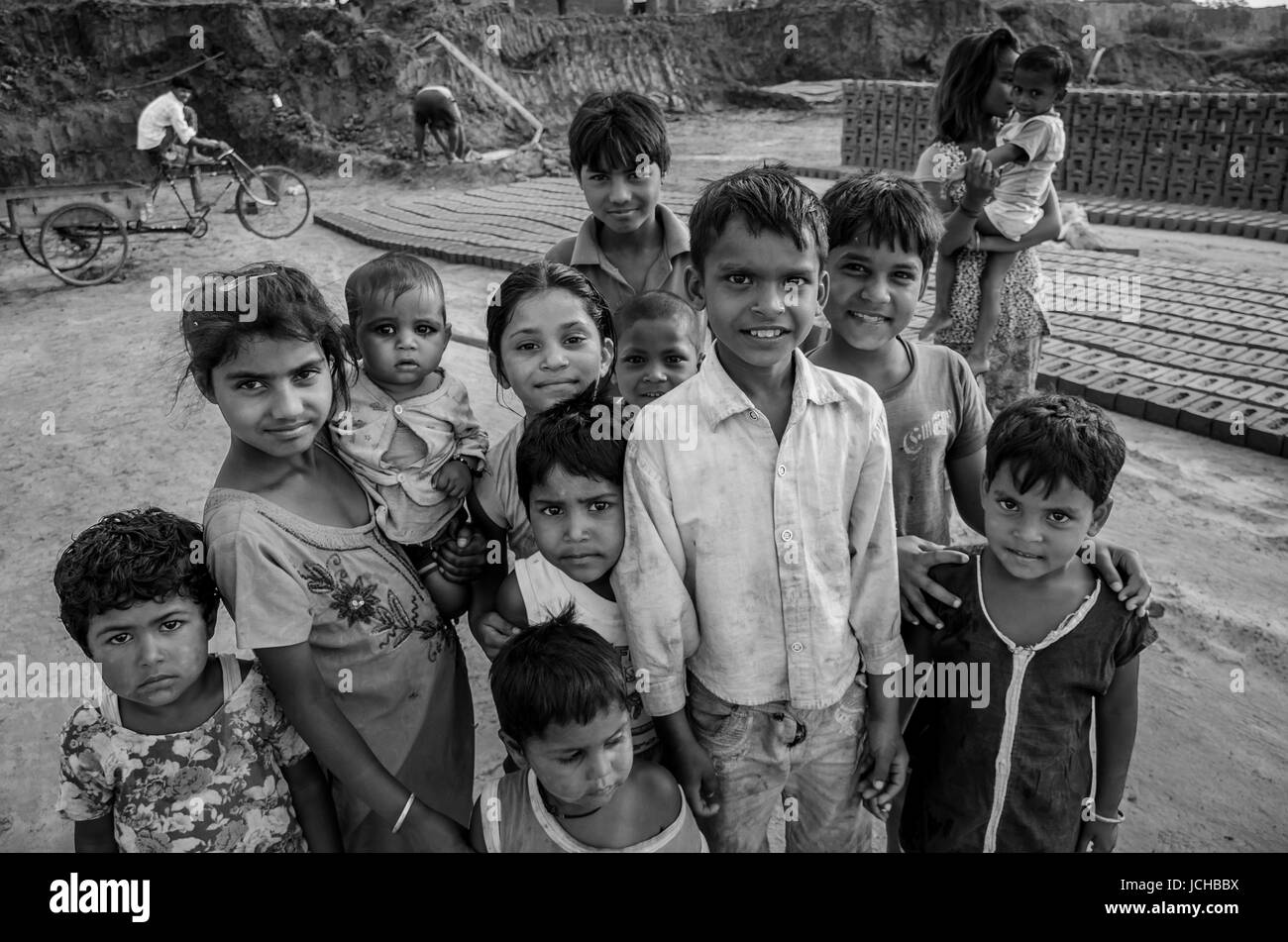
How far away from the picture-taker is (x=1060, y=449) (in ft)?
4.91

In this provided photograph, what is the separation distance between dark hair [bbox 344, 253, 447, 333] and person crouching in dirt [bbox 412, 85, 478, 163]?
35.4 ft

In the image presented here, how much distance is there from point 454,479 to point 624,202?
3.38ft

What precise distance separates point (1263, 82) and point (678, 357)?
2347cm

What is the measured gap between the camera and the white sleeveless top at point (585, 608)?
1577 millimetres

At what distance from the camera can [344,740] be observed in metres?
1.51

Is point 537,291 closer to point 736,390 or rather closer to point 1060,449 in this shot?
point 736,390

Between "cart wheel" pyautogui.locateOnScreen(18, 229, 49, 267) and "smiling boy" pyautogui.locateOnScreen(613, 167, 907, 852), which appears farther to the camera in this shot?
"cart wheel" pyautogui.locateOnScreen(18, 229, 49, 267)

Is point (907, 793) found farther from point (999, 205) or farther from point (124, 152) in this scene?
point (124, 152)

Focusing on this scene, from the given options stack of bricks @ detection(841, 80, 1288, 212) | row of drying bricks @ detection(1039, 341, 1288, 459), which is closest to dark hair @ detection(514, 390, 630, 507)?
row of drying bricks @ detection(1039, 341, 1288, 459)

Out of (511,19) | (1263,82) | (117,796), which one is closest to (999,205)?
(117,796)

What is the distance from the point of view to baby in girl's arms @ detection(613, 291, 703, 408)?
6.45 ft

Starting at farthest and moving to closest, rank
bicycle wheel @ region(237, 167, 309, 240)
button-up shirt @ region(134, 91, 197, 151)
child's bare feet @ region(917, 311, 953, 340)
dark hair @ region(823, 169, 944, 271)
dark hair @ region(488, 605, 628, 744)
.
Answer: bicycle wheel @ region(237, 167, 309, 240), button-up shirt @ region(134, 91, 197, 151), child's bare feet @ region(917, 311, 953, 340), dark hair @ region(823, 169, 944, 271), dark hair @ region(488, 605, 628, 744)

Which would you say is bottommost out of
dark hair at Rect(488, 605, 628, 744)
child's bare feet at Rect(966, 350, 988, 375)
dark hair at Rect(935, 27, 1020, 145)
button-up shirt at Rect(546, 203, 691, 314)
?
dark hair at Rect(488, 605, 628, 744)

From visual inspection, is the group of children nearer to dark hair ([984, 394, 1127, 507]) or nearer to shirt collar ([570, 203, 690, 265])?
dark hair ([984, 394, 1127, 507])
